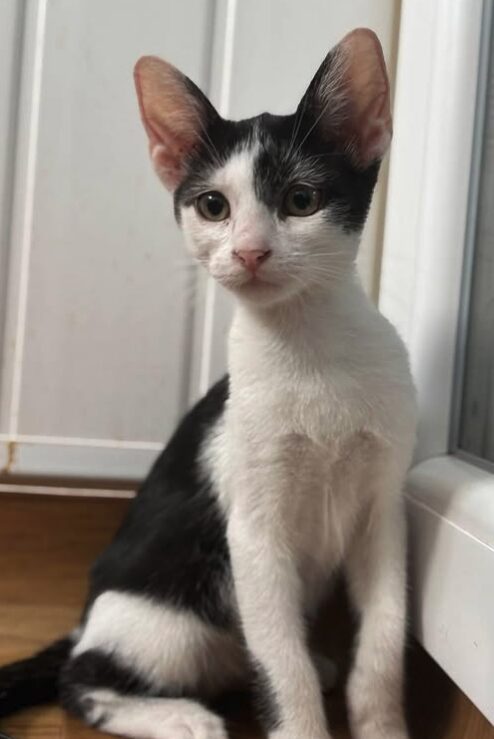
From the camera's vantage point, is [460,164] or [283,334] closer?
[283,334]

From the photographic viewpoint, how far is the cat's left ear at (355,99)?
0.81 m

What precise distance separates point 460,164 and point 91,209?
1.84 feet

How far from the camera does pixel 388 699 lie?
86 centimetres

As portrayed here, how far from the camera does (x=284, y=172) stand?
818 mm

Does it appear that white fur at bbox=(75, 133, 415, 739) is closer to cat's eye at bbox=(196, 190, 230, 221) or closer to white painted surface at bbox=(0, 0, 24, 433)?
cat's eye at bbox=(196, 190, 230, 221)

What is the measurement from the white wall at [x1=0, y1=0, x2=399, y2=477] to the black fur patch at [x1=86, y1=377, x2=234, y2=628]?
8.6 inches

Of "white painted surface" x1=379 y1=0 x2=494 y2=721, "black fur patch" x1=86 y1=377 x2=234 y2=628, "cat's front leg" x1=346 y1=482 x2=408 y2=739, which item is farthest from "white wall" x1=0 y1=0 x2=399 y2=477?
"cat's front leg" x1=346 y1=482 x2=408 y2=739

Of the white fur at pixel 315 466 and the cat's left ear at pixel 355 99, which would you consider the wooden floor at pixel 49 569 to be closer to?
the white fur at pixel 315 466

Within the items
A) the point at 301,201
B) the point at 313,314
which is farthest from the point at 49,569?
the point at 301,201

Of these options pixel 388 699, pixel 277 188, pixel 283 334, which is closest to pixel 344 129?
pixel 277 188

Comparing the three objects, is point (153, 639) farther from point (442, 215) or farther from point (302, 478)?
point (442, 215)

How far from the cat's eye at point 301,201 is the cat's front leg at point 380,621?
34 cm

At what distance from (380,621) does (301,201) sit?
48 centimetres

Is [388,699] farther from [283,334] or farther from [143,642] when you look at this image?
[283,334]
